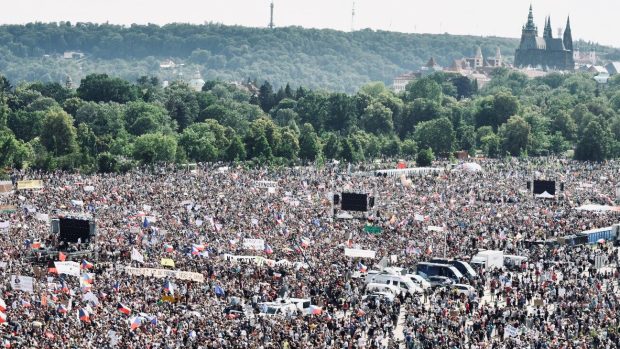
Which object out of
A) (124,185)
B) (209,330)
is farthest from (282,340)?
(124,185)

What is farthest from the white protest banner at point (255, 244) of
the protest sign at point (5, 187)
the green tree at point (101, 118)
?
the green tree at point (101, 118)

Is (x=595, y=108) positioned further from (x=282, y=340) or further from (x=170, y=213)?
(x=282, y=340)

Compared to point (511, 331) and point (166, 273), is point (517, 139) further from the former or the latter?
point (511, 331)

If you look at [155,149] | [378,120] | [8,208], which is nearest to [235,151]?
[155,149]

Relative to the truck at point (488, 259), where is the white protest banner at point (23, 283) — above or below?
above

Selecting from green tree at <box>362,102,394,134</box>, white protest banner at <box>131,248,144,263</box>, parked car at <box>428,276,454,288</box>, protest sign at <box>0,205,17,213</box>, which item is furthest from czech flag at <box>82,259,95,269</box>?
green tree at <box>362,102,394,134</box>

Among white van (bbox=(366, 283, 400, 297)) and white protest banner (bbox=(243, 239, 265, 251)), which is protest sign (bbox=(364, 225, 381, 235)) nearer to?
white protest banner (bbox=(243, 239, 265, 251))

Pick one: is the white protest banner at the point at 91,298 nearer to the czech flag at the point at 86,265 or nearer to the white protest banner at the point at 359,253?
the czech flag at the point at 86,265
